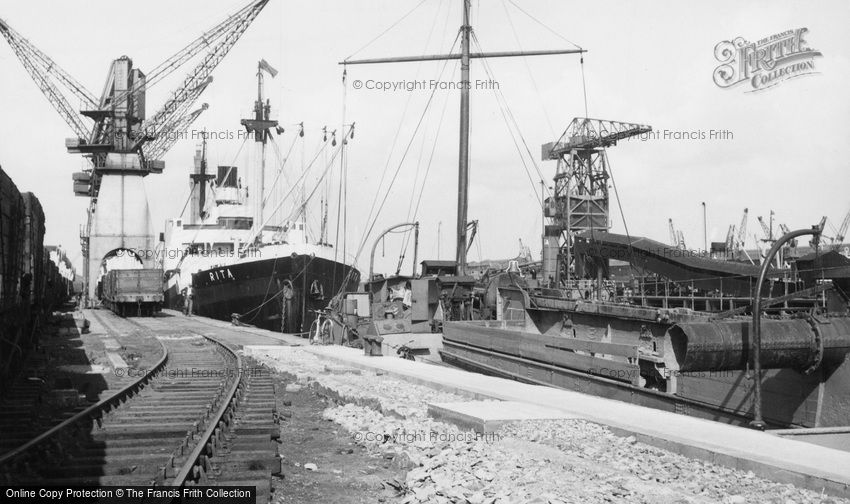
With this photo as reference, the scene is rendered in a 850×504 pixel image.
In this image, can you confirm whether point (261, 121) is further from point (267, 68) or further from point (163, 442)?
point (163, 442)

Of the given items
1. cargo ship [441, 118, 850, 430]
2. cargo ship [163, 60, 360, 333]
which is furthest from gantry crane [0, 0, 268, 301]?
cargo ship [441, 118, 850, 430]

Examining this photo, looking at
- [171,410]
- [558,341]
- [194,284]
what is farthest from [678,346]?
[194,284]

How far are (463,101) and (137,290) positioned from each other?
23856 millimetres

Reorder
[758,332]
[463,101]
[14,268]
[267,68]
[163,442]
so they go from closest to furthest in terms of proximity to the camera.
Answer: [163,442] → [758,332] → [14,268] → [463,101] → [267,68]

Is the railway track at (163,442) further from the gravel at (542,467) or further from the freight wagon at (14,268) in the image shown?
the freight wagon at (14,268)

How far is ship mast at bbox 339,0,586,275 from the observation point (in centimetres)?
2578

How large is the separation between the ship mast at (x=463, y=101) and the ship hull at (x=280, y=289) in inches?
450

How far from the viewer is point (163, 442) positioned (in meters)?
8.24

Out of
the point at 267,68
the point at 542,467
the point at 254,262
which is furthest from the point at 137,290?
the point at 542,467

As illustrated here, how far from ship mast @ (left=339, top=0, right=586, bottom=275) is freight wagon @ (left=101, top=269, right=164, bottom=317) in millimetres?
21304

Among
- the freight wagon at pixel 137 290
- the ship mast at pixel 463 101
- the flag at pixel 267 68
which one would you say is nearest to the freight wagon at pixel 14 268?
the ship mast at pixel 463 101

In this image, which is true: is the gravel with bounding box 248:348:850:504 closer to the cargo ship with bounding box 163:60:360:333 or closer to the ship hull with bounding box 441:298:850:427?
the ship hull with bounding box 441:298:850:427

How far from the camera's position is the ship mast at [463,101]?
25781mm

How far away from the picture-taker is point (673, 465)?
7344 millimetres
